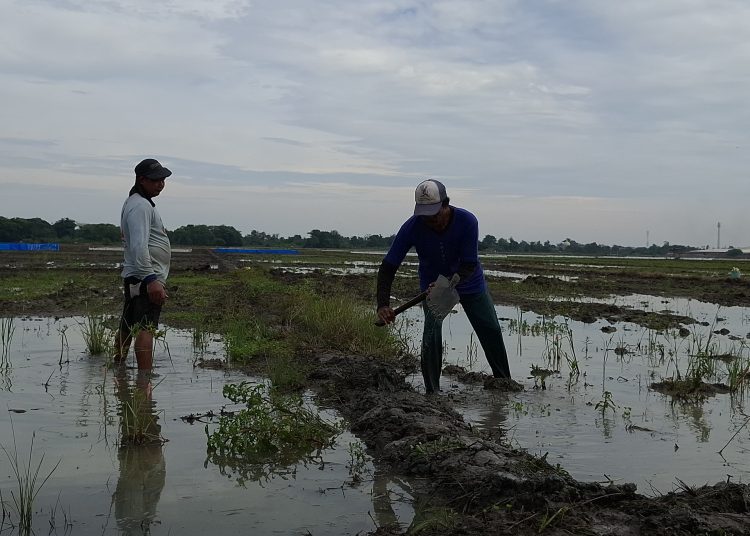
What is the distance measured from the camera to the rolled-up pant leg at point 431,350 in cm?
571

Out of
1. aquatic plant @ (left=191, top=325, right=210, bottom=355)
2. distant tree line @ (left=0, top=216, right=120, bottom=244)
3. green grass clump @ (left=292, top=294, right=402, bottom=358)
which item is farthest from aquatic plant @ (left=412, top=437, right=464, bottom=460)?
distant tree line @ (left=0, top=216, right=120, bottom=244)

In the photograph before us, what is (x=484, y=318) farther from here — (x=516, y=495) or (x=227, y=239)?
(x=227, y=239)

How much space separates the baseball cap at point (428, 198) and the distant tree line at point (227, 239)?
6064 centimetres

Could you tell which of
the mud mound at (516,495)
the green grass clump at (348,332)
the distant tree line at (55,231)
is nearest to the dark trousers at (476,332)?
the mud mound at (516,495)

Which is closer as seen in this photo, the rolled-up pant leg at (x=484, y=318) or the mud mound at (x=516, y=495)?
the mud mound at (x=516, y=495)

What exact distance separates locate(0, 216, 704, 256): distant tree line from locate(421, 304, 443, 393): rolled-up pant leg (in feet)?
197

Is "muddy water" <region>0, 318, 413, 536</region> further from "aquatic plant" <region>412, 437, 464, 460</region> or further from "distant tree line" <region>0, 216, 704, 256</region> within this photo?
"distant tree line" <region>0, 216, 704, 256</region>

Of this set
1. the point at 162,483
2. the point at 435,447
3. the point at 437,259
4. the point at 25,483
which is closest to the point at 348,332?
the point at 437,259

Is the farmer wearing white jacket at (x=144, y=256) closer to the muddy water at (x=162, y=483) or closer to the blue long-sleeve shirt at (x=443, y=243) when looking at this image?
the muddy water at (x=162, y=483)

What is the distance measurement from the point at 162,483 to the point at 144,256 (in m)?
2.34

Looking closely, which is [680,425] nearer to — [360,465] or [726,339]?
[360,465]

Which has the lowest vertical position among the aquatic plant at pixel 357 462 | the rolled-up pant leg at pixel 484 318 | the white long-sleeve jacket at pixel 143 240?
the aquatic plant at pixel 357 462

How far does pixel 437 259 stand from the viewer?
562 centimetres

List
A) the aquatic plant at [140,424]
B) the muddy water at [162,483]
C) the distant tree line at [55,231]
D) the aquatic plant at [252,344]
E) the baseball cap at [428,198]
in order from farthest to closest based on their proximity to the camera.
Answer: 1. the distant tree line at [55,231]
2. the aquatic plant at [252,344]
3. the baseball cap at [428,198]
4. the aquatic plant at [140,424]
5. the muddy water at [162,483]
